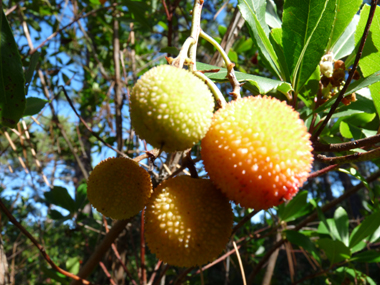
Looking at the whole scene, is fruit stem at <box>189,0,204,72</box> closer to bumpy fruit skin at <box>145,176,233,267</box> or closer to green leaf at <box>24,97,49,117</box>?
bumpy fruit skin at <box>145,176,233,267</box>

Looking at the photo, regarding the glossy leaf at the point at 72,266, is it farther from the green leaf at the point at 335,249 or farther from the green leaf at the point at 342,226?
the green leaf at the point at 342,226

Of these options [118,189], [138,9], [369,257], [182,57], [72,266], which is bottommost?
[369,257]

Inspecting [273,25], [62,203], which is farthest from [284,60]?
[62,203]

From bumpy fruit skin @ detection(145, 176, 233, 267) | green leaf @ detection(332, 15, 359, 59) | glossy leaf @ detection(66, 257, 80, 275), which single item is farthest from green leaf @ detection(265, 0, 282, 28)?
glossy leaf @ detection(66, 257, 80, 275)

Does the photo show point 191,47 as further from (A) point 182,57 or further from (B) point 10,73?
(B) point 10,73

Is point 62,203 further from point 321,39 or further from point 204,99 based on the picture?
point 321,39

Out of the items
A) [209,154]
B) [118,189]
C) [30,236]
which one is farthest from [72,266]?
[209,154]
